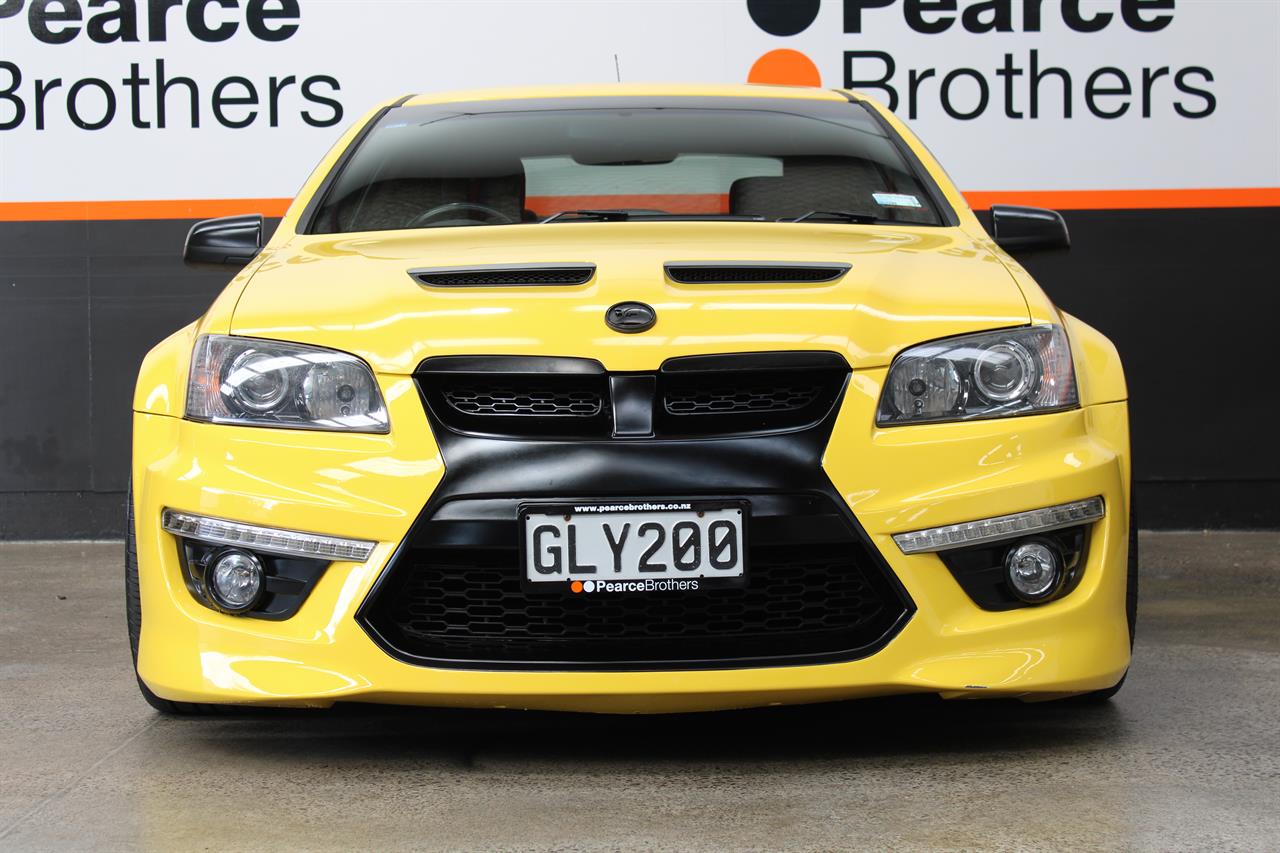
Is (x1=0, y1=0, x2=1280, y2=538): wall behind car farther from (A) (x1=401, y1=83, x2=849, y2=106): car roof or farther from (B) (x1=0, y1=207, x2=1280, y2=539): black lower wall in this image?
(A) (x1=401, y1=83, x2=849, y2=106): car roof

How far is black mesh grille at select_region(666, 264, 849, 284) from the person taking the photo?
304cm

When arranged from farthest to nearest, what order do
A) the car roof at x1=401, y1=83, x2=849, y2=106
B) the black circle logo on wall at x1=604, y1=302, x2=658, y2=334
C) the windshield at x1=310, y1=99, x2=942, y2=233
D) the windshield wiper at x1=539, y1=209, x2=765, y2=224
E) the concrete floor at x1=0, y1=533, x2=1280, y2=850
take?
the car roof at x1=401, y1=83, x2=849, y2=106 < the windshield at x1=310, y1=99, x2=942, y2=233 < the windshield wiper at x1=539, y1=209, x2=765, y2=224 < the black circle logo on wall at x1=604, y1=302, x2=658, y2=334 < the concrete floor at x1=0, y1=533, x2=1280, y2=850

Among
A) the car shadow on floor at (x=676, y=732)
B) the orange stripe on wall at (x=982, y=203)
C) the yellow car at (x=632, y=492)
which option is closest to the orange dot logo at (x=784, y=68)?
the orange stripe on wall at (x=982, y=203)

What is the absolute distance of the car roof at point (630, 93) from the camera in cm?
437

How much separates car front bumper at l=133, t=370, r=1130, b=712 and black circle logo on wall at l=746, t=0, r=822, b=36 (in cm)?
381

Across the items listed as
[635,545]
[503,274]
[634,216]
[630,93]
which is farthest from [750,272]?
[630,93]

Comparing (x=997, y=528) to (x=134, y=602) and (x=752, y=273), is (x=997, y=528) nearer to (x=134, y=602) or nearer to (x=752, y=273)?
(x=752, y=273)

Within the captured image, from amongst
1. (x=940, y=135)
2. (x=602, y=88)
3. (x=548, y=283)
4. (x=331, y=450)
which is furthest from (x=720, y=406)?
(x=940, y=135)

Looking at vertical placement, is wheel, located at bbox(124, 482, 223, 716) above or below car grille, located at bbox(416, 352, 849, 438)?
below

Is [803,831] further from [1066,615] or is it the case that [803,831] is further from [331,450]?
[331,450]

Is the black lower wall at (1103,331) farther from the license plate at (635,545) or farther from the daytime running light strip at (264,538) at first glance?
the license plate at (635,545)

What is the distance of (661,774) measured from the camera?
301cm

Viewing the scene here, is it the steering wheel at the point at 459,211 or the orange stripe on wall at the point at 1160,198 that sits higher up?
the steering wheel at the point at 459,211

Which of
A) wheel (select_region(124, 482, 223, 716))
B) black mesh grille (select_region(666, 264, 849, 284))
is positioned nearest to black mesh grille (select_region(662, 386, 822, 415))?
black mesh grille (select_region(666, 264, 849, 284))
